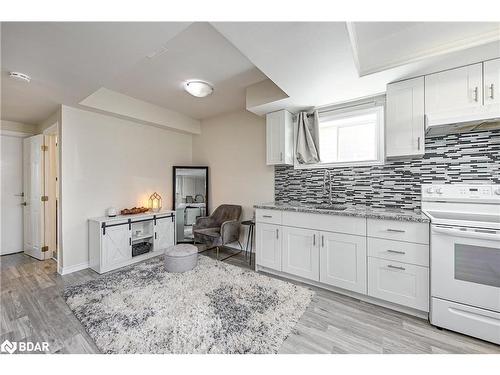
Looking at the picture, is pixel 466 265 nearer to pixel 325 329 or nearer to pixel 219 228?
pixel 325 329

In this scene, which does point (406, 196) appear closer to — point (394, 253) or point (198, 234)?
point (394, 253)

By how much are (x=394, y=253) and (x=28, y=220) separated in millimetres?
5460

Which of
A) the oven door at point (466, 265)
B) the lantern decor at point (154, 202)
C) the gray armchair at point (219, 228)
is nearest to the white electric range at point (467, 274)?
the oven door at point (466, 265)

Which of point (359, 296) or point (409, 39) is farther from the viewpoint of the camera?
point (359, 296)

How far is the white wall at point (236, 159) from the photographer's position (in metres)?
3.41

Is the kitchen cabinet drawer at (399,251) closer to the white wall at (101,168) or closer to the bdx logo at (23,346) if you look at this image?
the bdx logo at (23,346)

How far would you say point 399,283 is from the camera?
5.85 feet

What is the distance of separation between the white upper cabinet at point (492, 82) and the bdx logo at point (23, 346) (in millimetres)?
3859

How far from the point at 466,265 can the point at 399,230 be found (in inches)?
17.9

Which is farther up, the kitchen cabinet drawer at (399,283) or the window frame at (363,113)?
the window frame at (363,113)

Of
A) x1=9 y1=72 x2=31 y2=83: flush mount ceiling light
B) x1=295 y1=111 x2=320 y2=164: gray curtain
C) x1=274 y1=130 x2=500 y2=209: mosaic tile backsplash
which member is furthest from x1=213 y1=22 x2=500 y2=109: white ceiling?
x1=9 y1=72 x2=31 y2=83: flush mount ceiling light

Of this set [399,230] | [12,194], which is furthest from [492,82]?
[12,194]
